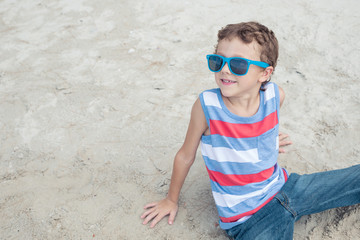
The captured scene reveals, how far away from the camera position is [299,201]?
68.2 inches

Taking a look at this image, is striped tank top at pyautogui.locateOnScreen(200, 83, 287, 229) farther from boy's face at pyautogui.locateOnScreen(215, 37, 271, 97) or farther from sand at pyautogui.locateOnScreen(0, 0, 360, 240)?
sand at pyautogui.locateOnScreen(0, 0, 360, 240)

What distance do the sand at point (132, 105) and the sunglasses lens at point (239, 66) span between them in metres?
0.92

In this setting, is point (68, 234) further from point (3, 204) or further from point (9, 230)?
point (3, 204)

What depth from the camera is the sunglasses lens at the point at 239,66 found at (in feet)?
4.88

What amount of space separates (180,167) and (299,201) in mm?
658

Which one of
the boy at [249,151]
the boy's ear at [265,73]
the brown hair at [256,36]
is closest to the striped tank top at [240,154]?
the boy at [249,151]

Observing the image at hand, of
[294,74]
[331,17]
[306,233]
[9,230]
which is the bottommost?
[9,230]

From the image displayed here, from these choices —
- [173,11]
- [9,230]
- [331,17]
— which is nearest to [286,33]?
[331,17]

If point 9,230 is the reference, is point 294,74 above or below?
above

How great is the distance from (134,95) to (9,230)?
4.71 feet

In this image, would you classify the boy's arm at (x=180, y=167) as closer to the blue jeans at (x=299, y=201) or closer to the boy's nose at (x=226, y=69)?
the boy's nose at (x=226, y=69)

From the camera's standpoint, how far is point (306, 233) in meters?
1.83

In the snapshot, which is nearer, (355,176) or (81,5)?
(355,176)

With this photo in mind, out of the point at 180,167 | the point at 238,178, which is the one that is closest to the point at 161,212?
the point at 180,167
